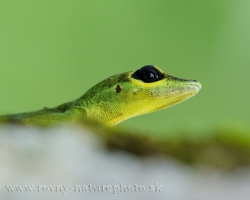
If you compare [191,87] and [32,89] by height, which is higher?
[191,87]

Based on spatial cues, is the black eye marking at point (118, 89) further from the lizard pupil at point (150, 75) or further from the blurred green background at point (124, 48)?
the blurred green background at point (124, 48)

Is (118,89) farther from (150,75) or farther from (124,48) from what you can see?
(124,48)

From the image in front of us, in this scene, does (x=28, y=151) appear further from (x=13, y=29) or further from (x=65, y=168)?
(x=13, y=29)

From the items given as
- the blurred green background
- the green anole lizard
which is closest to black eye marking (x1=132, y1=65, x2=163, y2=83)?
the green anole lizard

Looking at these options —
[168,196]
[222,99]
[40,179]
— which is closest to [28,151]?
[40,179]

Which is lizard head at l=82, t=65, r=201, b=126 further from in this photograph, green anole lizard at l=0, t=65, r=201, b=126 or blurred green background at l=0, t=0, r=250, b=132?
blurred green background at l=0, t=0, r=250, b=132
